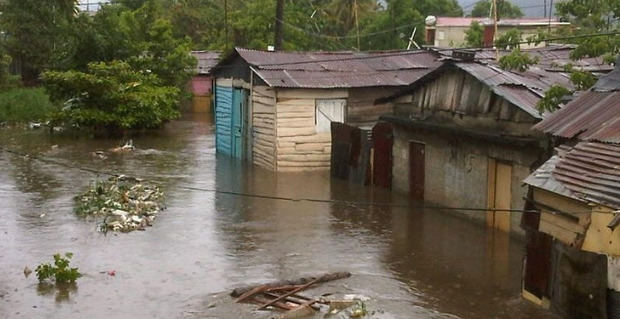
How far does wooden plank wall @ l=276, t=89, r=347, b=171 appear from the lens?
73.6 feet

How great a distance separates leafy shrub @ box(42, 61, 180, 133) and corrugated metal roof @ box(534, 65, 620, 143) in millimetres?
21014

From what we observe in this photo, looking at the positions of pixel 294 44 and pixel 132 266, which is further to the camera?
pixel 294 44

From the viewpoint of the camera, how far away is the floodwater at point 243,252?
36.7 feet

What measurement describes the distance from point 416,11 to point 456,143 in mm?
27127

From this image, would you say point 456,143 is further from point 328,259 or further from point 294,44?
point 294,44

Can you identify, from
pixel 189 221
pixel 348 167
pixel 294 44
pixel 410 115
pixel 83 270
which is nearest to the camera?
pixel 83 270

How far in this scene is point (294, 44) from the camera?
1624 inches

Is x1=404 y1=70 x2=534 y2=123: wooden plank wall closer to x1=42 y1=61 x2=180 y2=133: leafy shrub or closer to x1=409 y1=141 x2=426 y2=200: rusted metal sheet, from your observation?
x1=409 y1=141 x2=426 y2=200: rusted metal sheet

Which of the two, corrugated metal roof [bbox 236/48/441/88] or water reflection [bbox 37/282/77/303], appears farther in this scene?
corrugated metal roof [bbox 236/48/441/88]

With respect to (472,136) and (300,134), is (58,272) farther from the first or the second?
(300,134)

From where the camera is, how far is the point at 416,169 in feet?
61.7

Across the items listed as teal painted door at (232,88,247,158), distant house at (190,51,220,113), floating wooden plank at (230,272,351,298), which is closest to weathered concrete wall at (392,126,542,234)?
floating wooden plank at (230,272,351,298)

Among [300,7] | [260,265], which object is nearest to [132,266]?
[260,265]

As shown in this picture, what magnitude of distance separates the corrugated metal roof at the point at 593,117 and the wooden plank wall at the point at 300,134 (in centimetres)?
1183
